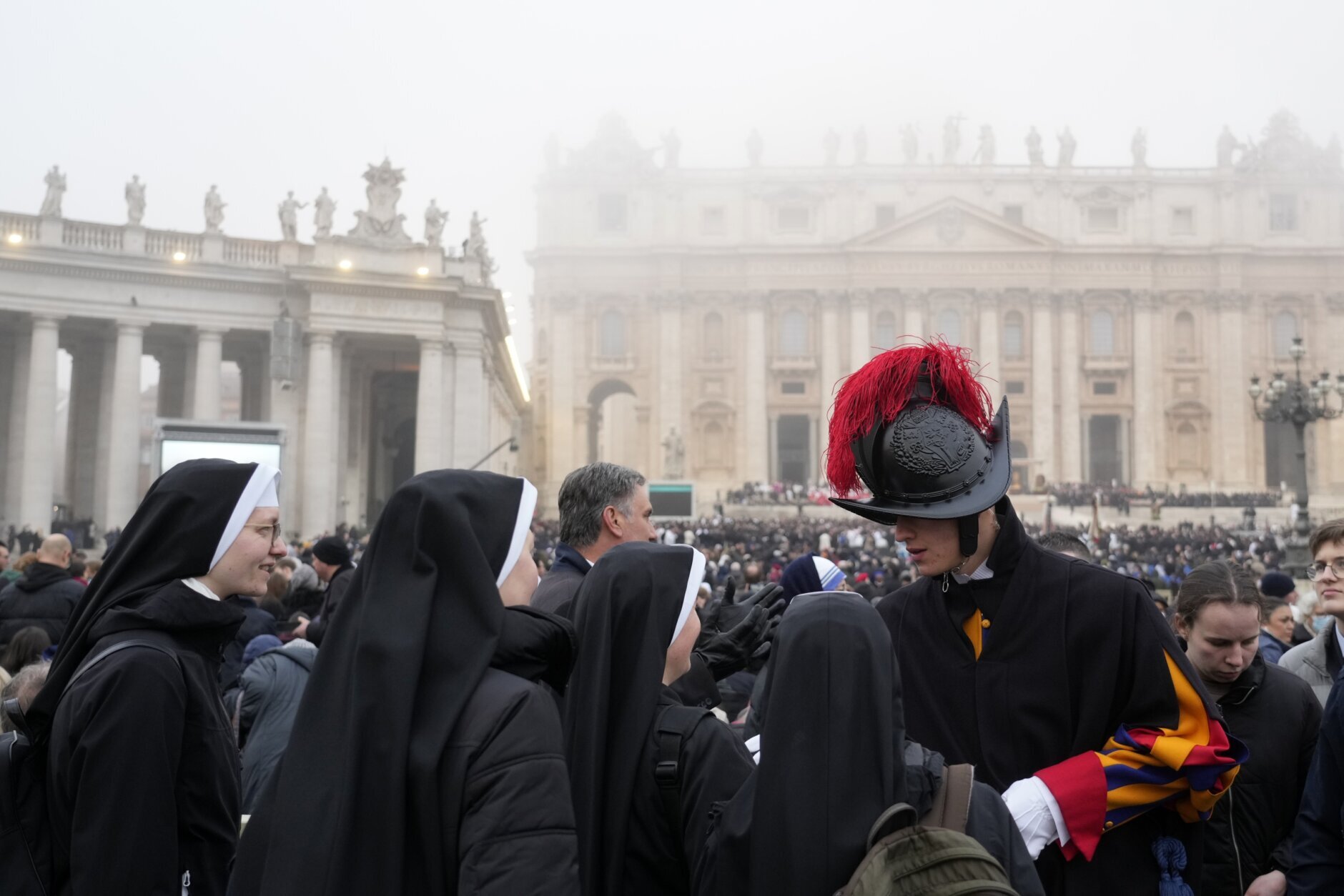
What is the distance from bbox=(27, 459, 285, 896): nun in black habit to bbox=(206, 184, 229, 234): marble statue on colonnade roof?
2750 cm

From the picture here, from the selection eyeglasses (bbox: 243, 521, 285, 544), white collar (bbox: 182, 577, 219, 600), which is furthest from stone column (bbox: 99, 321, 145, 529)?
white collar (bbox: 182, 577, 219, 600)

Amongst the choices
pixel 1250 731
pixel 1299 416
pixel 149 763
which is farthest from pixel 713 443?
pixel 149 763

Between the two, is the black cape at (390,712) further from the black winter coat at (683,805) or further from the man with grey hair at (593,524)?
the man with grey hair at (593,524)

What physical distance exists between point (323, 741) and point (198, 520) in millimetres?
1373

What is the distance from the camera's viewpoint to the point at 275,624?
25.1ft

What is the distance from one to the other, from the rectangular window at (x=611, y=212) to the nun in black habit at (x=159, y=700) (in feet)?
208

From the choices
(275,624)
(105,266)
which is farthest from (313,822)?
(105,266)

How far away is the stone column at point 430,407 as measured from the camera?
28.3 metres

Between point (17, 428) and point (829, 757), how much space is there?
97.2 feet

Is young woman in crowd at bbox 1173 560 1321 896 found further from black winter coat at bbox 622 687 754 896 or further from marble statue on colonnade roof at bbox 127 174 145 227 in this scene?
marble statue on colonnade roof at bbox 127 174 145 227

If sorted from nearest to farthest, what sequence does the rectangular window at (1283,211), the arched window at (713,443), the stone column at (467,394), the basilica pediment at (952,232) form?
the stone column at (467,394) < the basilica pediment at (952,232) < the arched window at (713,443) < the rectangular window at (1283,211)

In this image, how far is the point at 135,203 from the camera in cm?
2773

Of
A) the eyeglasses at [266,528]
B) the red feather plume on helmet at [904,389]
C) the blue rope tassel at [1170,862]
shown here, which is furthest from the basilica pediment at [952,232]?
the blue rope tassel at [1170,862]

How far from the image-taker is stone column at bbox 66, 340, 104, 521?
97.3 feet
